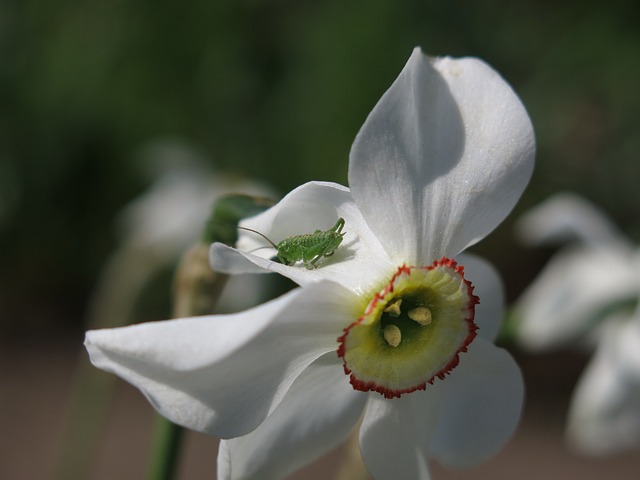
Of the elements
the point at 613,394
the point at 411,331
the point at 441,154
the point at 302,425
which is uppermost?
the point at 441,154

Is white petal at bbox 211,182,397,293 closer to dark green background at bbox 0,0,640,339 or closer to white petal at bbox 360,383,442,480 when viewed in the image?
white petal at bbox 360,383,442,480

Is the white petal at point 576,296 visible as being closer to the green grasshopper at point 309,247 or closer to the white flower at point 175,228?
the green grasshopper at point 309,247

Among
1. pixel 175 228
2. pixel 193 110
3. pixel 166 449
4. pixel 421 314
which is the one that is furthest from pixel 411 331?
pixel 193 110

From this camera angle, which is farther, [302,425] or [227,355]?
[302,425]

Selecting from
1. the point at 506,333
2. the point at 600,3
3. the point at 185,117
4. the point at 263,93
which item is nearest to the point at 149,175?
the point at 185,117

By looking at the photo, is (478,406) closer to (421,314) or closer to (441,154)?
(421,314)

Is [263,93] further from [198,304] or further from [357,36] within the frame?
[198,304]
